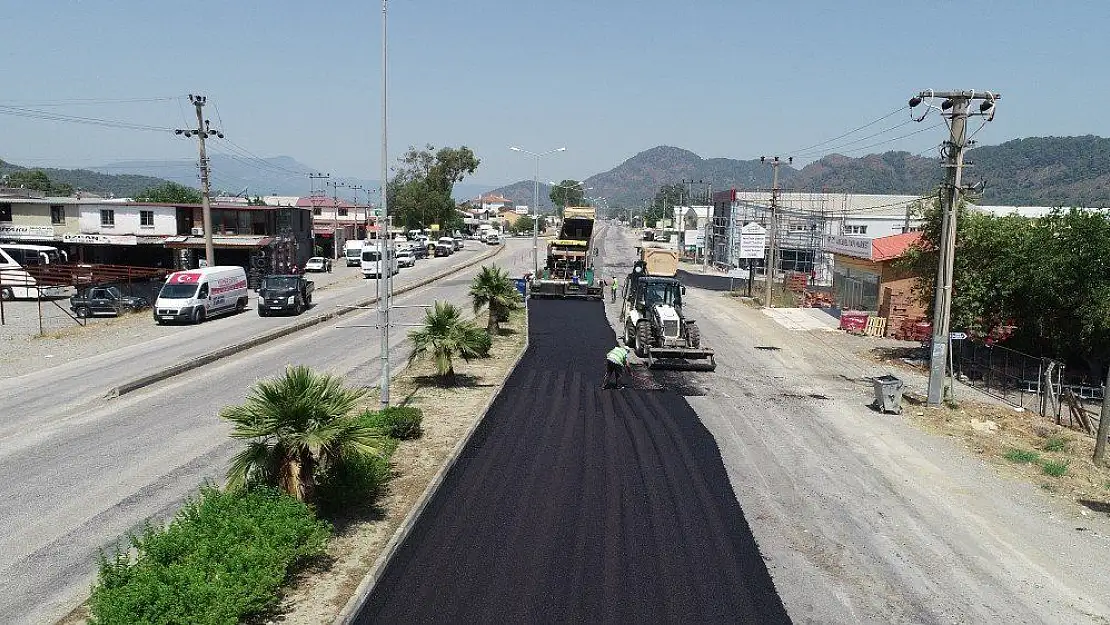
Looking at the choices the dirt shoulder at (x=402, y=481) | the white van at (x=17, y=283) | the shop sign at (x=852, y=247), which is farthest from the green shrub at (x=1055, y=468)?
the white van at (x=17, y=283)

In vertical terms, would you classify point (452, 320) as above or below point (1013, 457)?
above

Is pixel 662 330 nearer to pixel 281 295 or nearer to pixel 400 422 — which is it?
pixel 400 422

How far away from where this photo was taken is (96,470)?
14.5 m

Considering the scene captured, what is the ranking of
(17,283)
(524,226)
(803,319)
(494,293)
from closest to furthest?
(494,293) < (803,319) < (17,283) < (524,226)

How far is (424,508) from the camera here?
38.9 feet

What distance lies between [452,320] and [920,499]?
1193cm

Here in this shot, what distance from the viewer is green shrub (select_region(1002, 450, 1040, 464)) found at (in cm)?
1638

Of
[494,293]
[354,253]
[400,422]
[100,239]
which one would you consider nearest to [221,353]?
[494,293]

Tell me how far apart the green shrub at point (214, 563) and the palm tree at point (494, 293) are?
1880 cm

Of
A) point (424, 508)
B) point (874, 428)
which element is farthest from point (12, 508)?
point (874, 428)

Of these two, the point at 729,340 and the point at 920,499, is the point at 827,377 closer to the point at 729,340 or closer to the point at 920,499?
the point at 729,340

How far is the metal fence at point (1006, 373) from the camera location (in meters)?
23.4

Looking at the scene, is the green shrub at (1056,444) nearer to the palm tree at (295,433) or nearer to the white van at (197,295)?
the palm tree at (295,433)

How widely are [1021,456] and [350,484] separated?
14008 millimetres
